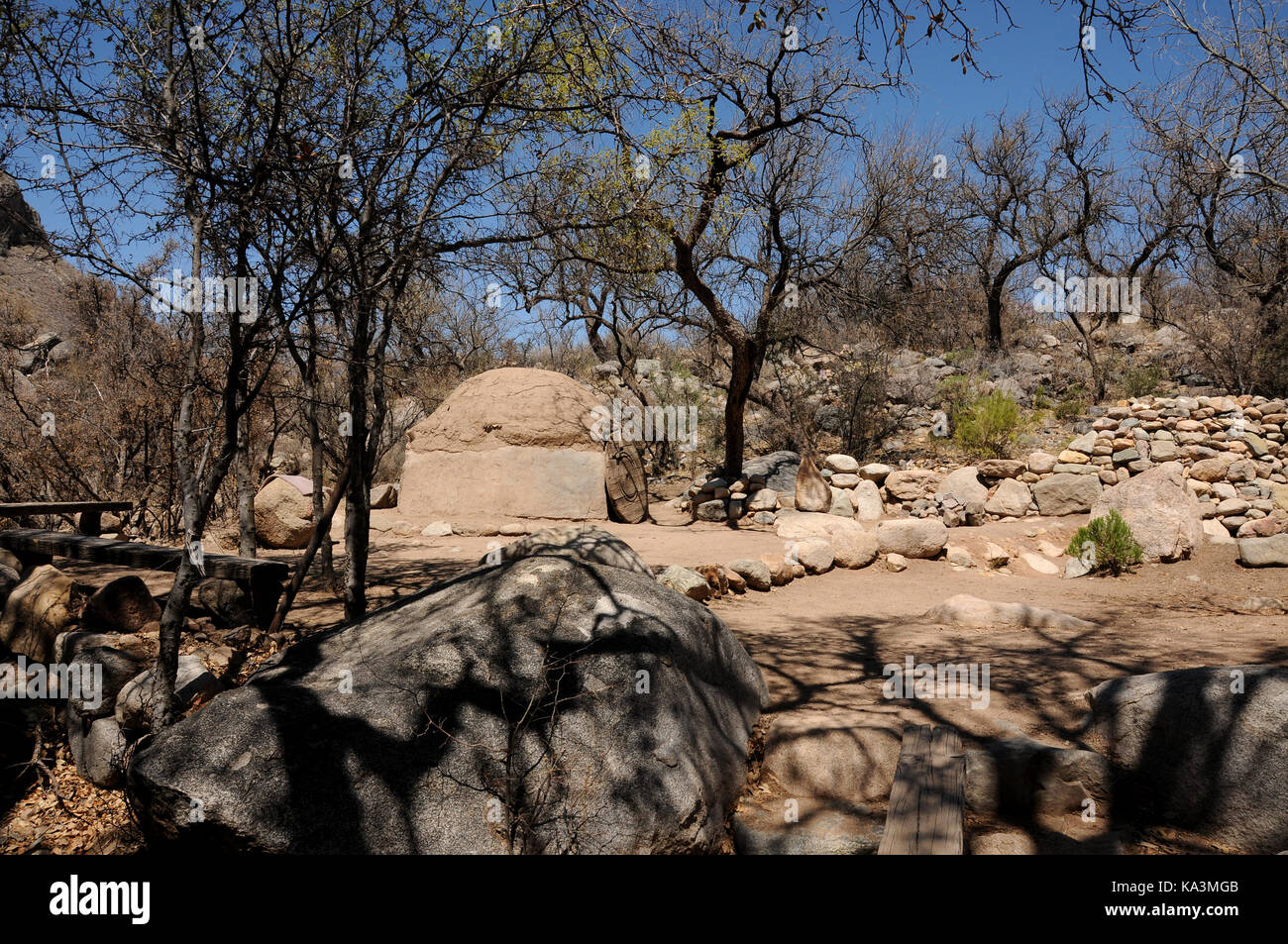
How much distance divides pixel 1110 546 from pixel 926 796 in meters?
6.43

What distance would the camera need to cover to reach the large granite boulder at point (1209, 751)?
3.02m

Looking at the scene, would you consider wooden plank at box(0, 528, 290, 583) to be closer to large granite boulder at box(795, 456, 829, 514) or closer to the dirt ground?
the dirt ground

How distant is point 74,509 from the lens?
23.6 feet

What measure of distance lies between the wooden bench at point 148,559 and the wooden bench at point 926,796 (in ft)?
13.4

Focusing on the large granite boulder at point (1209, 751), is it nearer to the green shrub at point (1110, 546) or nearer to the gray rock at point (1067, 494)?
the green shrub at point (1110, 546)

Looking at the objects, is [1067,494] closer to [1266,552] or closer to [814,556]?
[1266,552]

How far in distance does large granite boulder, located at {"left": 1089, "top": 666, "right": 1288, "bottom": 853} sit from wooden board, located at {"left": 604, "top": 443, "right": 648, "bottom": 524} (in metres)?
8.02

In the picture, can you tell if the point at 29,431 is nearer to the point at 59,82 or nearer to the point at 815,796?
the point at 59,82

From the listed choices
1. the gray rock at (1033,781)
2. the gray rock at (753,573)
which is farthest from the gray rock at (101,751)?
the gray rock at (753,573)

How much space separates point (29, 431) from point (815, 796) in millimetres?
9364

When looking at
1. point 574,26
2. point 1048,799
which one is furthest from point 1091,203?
point 1048,799

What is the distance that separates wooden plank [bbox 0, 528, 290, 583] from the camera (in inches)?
219
